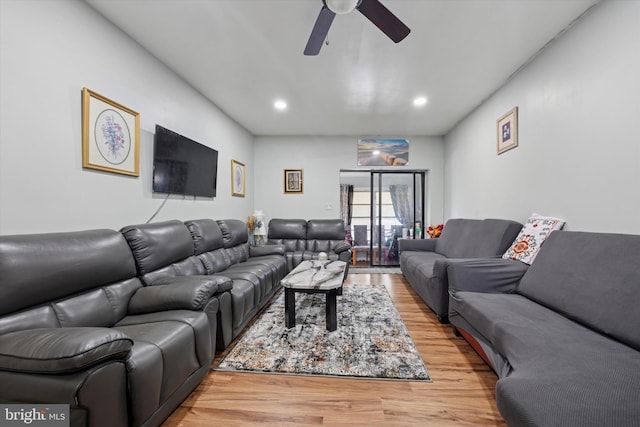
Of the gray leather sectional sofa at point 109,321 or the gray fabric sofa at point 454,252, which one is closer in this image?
the gray leather sectional sofa at point 109,321

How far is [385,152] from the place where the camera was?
517 centimetres

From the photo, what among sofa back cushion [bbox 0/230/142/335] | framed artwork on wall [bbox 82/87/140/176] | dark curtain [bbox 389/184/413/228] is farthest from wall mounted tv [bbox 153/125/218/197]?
dark curtain [bbox 389/184/413/228]

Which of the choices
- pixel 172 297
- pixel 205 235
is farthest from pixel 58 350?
pixel 205 235

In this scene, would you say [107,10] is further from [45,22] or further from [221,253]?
[221,253]

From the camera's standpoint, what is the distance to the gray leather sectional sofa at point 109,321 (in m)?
0.93

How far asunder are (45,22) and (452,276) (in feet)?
11.2

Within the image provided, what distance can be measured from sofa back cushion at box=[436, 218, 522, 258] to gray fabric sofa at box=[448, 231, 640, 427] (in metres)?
0.54

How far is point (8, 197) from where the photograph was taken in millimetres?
1432

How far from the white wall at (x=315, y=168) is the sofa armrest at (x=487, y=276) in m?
Result: 3.13

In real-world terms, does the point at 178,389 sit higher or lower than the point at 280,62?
lower

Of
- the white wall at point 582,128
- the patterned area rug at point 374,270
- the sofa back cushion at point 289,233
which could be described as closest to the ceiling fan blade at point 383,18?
the white wall at point 582,128

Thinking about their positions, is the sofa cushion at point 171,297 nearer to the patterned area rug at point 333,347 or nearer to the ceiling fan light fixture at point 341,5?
the patterned area rug at point 333,347

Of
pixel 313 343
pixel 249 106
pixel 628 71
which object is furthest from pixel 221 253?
pixel 628 71

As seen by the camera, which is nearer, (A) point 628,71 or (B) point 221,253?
(A) point 628,71
